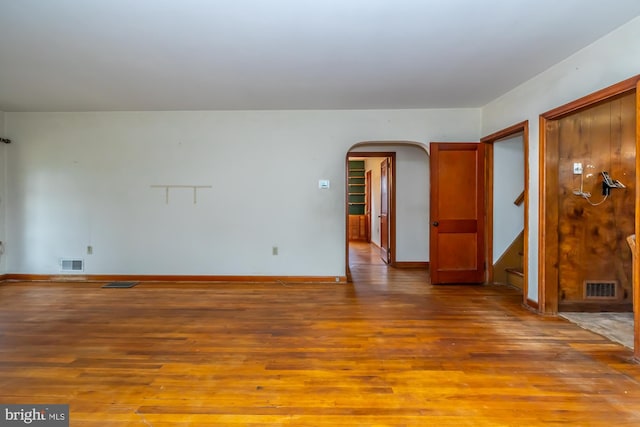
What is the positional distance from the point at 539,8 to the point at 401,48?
3.13 ft

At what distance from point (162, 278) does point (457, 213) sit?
14.1 ft

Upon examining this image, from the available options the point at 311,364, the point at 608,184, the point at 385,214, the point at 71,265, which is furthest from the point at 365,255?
the point at 71,265

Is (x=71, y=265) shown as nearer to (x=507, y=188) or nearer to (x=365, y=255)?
(x=365, y=255)

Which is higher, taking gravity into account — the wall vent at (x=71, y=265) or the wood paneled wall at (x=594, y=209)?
the wood paneled wall at (x=594, y=209)

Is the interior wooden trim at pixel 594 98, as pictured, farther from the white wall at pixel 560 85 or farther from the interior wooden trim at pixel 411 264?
the interior wooden trim at pixel 411 264

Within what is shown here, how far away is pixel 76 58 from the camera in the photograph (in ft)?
9.35

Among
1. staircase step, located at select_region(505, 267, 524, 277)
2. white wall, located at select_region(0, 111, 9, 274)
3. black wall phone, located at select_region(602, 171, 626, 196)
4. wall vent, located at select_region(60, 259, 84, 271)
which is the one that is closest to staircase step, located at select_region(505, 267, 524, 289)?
staircase step, located at select_region(505, 267, 524, 277)

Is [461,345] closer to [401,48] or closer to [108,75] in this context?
[401,48]

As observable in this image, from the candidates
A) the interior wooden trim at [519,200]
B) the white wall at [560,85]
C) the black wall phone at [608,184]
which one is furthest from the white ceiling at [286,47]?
the interior wooden trim at [519,200]

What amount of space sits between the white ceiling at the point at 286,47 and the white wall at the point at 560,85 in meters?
0.10

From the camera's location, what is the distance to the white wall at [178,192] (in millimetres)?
4547

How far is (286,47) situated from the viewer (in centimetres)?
265

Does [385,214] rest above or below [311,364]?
above

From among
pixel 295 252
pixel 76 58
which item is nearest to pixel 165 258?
pixel 295 252
